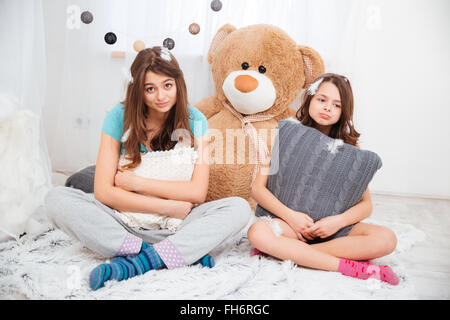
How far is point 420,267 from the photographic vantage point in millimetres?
854

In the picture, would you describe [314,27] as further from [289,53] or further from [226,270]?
[226,270]

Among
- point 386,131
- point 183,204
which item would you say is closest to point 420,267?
point 183,204

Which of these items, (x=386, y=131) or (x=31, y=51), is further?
(x=386, y=131)

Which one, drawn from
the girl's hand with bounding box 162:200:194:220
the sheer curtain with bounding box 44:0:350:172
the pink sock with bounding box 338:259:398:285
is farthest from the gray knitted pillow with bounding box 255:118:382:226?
the sheer curtain with bounding box 44:0:350:172

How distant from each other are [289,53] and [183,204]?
0.63 metres

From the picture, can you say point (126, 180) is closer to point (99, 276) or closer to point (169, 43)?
point (99, 276)

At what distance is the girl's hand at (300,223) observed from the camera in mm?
867

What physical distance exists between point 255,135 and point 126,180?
1.58ft

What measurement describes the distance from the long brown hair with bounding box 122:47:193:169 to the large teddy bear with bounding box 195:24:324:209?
0.22 meters

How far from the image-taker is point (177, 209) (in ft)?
2.84

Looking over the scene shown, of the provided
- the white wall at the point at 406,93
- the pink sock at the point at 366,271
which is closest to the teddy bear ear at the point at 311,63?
the white wall at the point at 406,93

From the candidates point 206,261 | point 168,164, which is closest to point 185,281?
point 206,261

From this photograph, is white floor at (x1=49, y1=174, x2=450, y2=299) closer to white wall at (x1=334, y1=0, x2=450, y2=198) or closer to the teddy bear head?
white wall at (x1=334, y1=0, x2=450, y2=198)

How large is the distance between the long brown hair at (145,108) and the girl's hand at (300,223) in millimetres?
341
